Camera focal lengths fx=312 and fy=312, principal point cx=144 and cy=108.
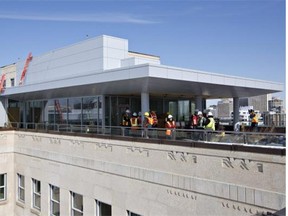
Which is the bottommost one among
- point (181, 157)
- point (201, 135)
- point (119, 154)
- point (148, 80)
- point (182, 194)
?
point (182, 194)

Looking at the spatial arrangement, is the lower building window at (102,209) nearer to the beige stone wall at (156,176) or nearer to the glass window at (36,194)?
the beige stone wall at (156,176)

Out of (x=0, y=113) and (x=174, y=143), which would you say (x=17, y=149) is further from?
(x=174, y=143)

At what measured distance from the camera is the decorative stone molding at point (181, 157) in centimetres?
1097

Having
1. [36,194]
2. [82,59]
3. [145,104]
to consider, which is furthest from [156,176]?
[82,59]

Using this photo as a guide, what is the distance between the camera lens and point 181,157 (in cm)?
1134

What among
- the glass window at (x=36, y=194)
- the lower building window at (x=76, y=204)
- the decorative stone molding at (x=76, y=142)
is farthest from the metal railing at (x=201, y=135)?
the glass window at (x=36, y=194)

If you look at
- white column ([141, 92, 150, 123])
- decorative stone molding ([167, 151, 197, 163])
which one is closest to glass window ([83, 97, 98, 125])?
white column ([141, 92, 150, 123])

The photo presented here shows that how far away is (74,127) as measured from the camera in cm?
1731

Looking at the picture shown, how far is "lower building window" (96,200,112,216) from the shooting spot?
14336mm

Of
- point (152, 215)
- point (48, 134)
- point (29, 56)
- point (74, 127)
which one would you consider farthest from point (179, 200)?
point (29, 56)

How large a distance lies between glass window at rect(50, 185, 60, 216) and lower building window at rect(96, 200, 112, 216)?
4.27 metres

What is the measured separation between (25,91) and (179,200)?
52.7 ft

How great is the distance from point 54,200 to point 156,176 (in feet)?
29.1

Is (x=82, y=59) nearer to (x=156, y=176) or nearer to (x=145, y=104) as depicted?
(x=145, y=104)
